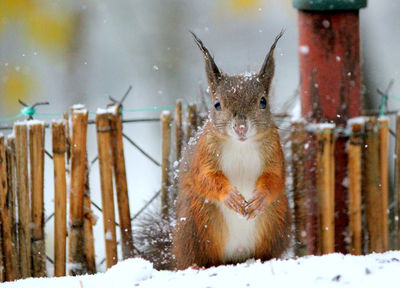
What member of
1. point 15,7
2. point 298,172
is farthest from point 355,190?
point 15,7

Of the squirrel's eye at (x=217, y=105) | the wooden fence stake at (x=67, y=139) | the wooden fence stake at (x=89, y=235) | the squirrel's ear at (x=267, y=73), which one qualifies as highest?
the squirrel's ear at (x=267, y=73)

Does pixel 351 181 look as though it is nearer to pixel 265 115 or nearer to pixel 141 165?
pixel 265 115

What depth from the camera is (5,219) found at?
3.11m

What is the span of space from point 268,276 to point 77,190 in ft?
5.08

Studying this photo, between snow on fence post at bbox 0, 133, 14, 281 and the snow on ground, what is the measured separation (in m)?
0.65

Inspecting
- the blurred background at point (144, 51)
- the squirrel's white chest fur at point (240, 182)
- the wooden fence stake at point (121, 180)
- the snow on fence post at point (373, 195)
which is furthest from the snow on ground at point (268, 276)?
the blurred background at point (144, 51)

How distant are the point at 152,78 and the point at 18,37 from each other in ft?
6.62

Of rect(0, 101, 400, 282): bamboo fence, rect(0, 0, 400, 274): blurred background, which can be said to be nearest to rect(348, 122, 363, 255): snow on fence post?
rect(0, 101, 400, 282): bamboo fence

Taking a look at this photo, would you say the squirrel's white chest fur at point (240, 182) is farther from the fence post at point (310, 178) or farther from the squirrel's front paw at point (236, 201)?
the fence post at point (310, 178)

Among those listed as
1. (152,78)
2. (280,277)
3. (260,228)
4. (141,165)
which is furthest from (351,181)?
(152,78)

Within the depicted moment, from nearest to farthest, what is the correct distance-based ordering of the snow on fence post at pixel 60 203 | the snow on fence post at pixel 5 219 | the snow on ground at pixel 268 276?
the snow on ground at pixel 268 276
the snow on fence post at pixel 5 219
the snow on fence post at pixel 60 203

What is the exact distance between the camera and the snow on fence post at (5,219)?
3.10 metres

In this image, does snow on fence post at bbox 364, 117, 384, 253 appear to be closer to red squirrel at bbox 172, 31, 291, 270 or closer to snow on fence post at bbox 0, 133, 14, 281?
red squirrel at bbox 172, 31, 291, 270

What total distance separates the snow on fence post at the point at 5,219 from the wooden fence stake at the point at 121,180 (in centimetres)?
62
